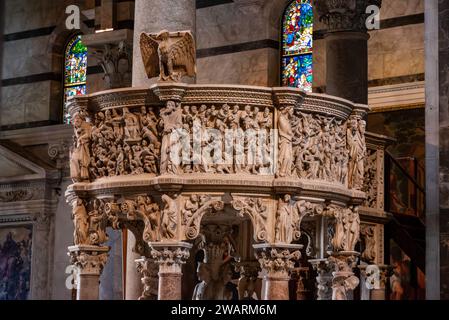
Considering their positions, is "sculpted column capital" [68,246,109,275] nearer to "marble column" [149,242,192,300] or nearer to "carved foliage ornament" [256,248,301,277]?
"marble column" [149,242,192,300]

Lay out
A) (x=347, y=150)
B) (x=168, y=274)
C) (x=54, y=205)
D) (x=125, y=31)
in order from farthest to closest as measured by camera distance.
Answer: (x=54, y=205), (x=125, y=31), (x=347, y=150), (x=168, y=274)

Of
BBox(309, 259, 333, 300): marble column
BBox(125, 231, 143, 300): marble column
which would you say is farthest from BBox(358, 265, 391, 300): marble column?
BBox(125, 231, 143, 300): marble column

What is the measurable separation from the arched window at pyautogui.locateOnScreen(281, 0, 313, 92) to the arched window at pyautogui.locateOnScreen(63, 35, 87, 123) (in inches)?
164

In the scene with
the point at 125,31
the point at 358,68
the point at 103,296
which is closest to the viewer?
the point at 358,68

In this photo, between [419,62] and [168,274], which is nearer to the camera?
[168,274]

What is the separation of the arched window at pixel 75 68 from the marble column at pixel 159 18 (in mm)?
10126

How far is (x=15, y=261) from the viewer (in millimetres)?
20891

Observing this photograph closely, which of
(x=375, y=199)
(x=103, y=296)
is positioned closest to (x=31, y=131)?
(x=103, y=296)

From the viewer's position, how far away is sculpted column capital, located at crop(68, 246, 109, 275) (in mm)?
10141

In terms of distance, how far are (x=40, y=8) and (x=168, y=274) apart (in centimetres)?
1366
